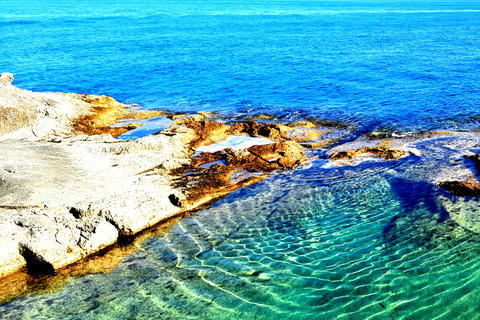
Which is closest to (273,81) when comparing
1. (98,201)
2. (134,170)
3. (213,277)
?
(134,170)

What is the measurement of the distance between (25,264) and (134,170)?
11.6 feet

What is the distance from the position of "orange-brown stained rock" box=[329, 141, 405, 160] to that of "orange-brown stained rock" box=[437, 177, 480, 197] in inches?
83.3

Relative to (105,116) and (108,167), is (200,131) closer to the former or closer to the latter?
(108,167)

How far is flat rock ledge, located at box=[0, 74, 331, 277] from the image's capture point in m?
6.37

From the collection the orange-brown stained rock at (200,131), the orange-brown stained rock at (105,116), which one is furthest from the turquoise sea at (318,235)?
the orange-brown stained rock at (200,131)

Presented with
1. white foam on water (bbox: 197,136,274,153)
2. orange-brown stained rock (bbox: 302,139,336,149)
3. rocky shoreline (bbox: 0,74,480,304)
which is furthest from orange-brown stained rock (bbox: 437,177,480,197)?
white foam on water (bbox: 197,136,274,153)

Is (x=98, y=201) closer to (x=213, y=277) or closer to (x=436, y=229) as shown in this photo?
(x=213, y=277)

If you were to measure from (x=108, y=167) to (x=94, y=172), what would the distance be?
44 centimetres

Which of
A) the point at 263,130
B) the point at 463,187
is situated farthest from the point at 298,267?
the point at 263,130

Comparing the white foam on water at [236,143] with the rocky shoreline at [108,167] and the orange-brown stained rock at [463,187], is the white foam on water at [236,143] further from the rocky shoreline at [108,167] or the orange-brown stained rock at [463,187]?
the orange-brown stained rock at [463,187]

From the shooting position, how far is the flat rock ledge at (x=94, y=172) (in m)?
6.37

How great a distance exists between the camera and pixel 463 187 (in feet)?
26.1

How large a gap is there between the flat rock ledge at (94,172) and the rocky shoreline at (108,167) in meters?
0.02

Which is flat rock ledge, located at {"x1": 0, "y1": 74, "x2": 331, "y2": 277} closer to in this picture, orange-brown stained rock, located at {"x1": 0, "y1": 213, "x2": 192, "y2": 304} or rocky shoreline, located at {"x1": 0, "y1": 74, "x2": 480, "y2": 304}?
rocky shoreline, located at {"x1": 0, "y1": 74, "x2": 480, "y2": 304}
